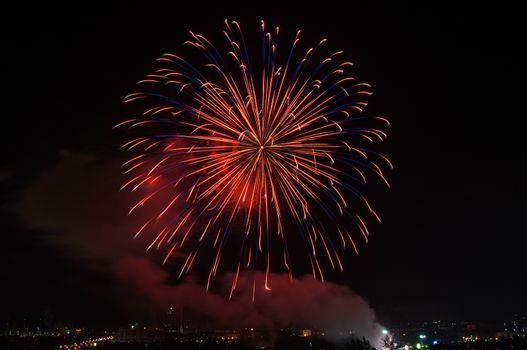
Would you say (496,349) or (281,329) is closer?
(496,349)

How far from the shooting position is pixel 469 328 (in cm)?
18950

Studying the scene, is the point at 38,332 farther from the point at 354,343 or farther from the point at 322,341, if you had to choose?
the point at 354,343

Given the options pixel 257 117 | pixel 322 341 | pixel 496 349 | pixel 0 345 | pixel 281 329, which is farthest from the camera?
pixel 281 329

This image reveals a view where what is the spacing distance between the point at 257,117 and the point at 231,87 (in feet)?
8.25

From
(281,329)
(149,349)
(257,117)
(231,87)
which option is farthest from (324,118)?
(281,329)

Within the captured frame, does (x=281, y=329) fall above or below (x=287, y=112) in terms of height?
below

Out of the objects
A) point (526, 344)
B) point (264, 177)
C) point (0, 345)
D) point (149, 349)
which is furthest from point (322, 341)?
point (264, 177)

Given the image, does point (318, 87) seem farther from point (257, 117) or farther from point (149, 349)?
point (149, 349)

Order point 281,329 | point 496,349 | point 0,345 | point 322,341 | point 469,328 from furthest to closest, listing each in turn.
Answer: point 469,328, point 281,329, point 322,341, point 0,345, point 496,349

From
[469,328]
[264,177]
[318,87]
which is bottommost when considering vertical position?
[469,328]

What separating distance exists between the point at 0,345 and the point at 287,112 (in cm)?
7130

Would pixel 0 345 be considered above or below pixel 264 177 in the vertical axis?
below

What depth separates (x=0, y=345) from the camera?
7694cm

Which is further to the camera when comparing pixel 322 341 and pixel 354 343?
pixel 322 341
